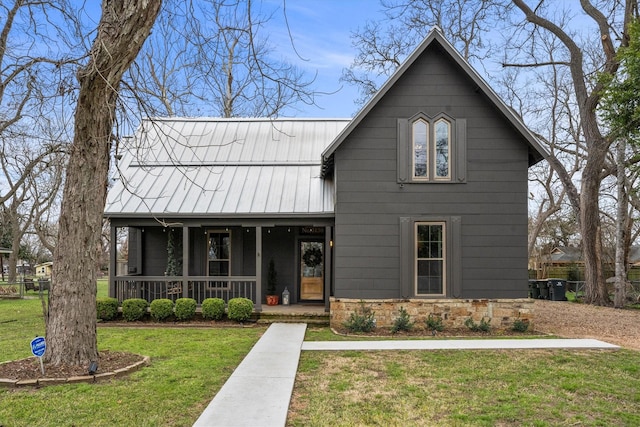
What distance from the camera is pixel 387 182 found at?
11.8 meters

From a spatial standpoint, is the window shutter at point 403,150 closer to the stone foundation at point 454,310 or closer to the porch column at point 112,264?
the stone foundation at point 454,310

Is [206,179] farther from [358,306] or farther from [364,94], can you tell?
[364,94]

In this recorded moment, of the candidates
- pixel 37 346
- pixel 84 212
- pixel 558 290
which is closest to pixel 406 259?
pixel 84 212

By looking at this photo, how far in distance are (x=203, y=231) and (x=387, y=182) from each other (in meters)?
6.03

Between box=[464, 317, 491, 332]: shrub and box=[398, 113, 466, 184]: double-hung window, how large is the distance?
3.38 metres

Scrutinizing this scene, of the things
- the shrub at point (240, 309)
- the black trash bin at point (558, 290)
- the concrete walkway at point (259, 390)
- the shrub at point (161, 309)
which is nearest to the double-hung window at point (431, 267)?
the concrete walkway at point (259, 390)

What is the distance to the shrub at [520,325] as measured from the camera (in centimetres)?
1141

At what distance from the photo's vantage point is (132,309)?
1241cm

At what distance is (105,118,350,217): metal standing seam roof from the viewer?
13023 millimetres

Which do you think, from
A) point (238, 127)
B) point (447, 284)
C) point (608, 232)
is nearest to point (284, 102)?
point (447, 284)

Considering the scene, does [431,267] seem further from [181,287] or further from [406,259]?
[181,287]

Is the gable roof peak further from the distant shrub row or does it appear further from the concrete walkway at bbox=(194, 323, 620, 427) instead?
the distant shrub row

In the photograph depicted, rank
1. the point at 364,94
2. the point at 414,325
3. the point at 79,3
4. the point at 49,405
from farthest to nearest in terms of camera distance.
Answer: the point at 364,94 < the point at 414,325 < the point at 79,3 < the point at 49,405

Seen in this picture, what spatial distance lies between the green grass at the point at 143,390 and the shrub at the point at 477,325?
507cm
